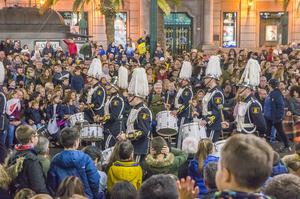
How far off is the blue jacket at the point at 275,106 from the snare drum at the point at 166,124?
3.05 meters

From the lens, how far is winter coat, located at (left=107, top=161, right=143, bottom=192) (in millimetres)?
6883

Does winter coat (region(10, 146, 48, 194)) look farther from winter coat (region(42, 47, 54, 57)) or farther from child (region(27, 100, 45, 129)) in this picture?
winter coat (region(42, 47, 54, 57))

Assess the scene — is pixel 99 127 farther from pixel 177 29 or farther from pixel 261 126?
pixel 177 29

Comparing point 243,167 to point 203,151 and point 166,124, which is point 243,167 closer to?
point 203,151

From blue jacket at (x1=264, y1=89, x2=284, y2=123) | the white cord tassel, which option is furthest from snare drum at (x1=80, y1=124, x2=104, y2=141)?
blue jacket at (x1=264, y1=89, x2=284, y2=123)

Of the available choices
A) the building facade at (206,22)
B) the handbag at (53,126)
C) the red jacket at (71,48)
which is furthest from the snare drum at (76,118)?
the building facade at (206,22)

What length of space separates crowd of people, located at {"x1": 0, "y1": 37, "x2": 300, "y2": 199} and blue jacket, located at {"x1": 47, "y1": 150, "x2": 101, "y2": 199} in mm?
11

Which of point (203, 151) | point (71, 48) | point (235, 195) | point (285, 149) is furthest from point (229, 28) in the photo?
point (235, 195)

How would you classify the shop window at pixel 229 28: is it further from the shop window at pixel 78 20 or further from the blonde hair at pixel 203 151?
the blonde hair at pixel 203 151

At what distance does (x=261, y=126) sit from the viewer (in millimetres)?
11711

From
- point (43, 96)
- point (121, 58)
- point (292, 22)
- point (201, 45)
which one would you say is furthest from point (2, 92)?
point (292, 22)

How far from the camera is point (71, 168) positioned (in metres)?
6.52

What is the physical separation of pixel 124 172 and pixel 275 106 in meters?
7.71

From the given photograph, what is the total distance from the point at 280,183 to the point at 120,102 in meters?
8.19
